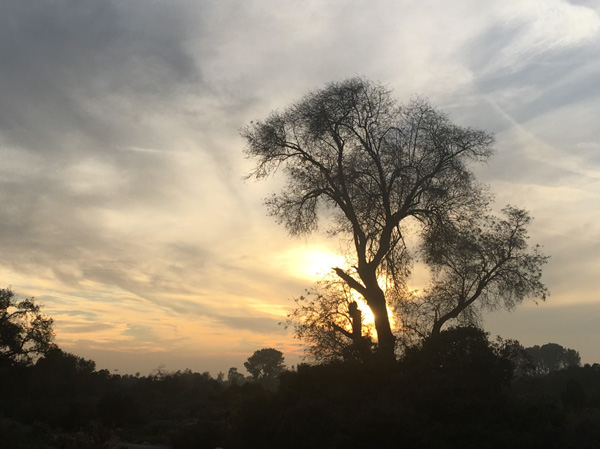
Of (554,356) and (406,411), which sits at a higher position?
(554,356)

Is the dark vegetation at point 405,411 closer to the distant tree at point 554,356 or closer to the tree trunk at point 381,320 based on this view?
the tree trunk at point 381,320

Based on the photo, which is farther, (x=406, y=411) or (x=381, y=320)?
(x=381, y=320)

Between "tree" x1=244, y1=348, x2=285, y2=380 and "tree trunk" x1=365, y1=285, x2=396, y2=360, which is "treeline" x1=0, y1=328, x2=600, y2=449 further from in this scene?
"tree" x1=244, y1=348, x2=285, y2=380

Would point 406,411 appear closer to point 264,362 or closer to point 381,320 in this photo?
point 381,320

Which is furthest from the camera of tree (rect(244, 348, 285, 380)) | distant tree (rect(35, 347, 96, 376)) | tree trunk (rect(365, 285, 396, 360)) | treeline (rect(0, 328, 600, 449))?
tree (rect(244, 348, 285, 380))

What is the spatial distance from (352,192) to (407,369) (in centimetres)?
735

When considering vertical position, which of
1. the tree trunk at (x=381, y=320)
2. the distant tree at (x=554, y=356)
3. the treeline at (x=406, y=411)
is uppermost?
the distant tree at (x=554, y=356)

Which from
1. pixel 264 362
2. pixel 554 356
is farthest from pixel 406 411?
pixel 554 356

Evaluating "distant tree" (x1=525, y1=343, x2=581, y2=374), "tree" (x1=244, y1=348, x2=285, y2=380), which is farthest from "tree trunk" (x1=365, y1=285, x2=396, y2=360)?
Answer: "distant tree" (x1=525, y1=343, x2=581, y2=374)

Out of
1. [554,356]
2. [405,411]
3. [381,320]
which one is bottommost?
[405,411]

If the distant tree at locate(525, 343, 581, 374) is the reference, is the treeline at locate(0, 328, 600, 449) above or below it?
below

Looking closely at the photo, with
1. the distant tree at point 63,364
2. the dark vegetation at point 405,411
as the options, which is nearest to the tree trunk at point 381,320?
the dark vegetation at point 405,411

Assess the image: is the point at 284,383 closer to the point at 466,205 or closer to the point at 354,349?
the point at 354,349

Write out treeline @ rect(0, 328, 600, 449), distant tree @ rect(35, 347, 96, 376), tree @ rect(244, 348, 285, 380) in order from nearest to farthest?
1. treeline @ rect(0, 328, 600, 449)
2. distant tree @ rect(35, 347, 96, 376)
3. tree @ rect(244, 348, 285, 380)
